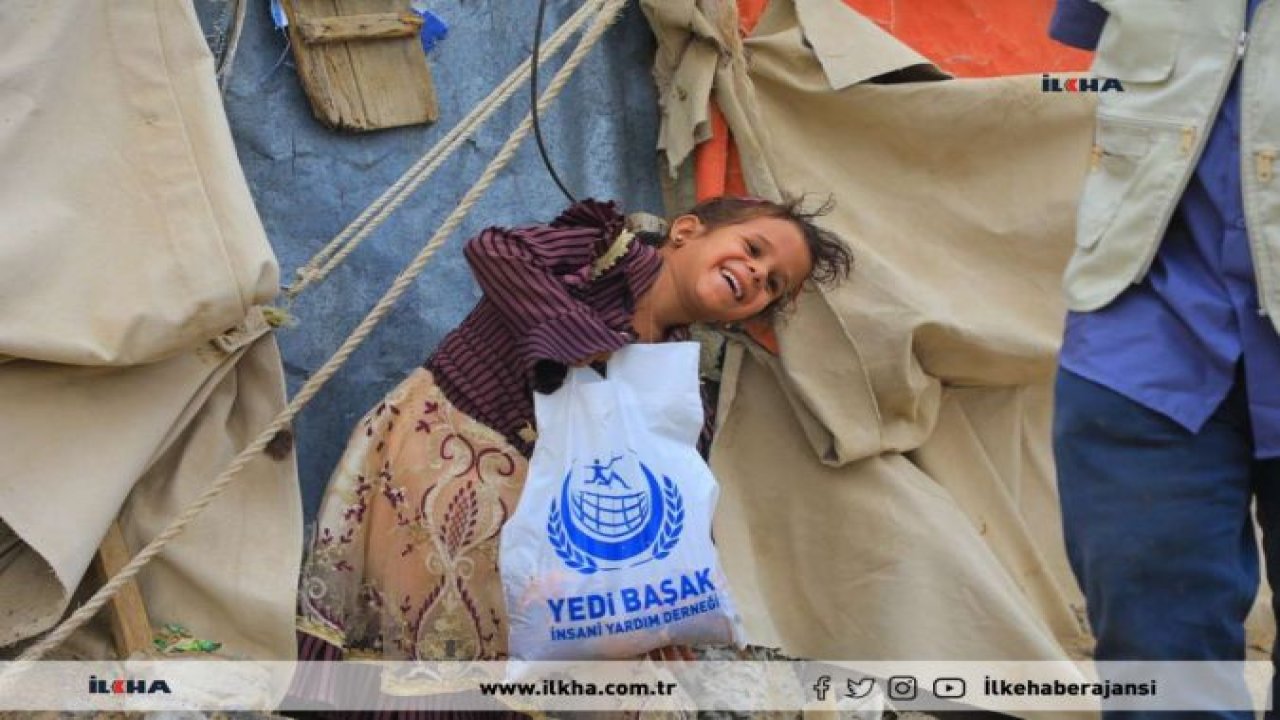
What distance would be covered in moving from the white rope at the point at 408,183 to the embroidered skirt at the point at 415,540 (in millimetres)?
361

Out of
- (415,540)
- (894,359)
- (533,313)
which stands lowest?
(894,359)

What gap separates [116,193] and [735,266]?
1107 millimetres

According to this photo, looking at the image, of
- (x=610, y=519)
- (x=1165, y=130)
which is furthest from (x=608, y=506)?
(x=1165, y=130)

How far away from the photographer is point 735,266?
3006 millimetres

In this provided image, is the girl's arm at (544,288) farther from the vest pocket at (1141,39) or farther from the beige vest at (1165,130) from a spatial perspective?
the vest pocket at (1141,39)

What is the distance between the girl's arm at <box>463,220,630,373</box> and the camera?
2783 mm

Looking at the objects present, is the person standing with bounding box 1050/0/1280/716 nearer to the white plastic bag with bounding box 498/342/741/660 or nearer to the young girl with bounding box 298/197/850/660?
the white plastic bag with bounding box 498/342/741/660

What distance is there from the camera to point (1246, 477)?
2.17m

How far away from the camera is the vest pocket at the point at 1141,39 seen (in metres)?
2.24

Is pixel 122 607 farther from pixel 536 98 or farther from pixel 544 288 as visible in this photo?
pixel 536 98

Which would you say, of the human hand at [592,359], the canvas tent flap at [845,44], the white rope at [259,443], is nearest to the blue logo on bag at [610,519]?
the human hand at [592,359]

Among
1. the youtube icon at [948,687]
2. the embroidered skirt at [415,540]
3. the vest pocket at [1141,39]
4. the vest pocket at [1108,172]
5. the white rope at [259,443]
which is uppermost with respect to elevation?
the vest pocket at [1141,39]

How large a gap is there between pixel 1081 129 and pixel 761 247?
111 centimetres

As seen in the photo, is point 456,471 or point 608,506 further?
point 456,471
